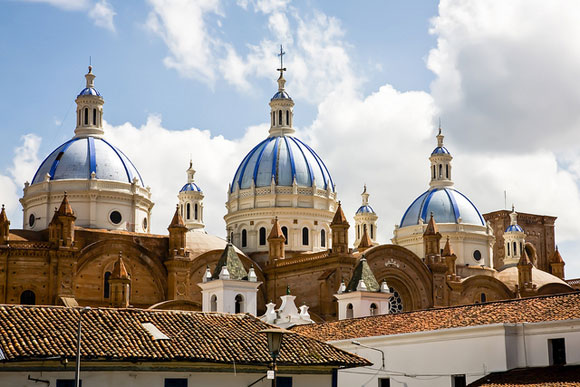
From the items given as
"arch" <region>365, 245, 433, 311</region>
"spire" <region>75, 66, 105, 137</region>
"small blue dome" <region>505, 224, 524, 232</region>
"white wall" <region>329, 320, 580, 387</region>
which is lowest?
"white wall" <region>329, 320, 580, 387</region>

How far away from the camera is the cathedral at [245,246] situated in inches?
2020

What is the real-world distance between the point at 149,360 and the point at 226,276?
23119 mm

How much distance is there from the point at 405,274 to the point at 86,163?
2047 cm

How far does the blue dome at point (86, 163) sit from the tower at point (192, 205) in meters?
13.5

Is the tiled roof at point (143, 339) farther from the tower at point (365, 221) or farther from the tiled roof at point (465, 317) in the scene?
the tower at point (365, 221)

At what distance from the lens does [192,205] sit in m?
75.0

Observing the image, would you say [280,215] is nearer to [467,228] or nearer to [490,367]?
[467,228]

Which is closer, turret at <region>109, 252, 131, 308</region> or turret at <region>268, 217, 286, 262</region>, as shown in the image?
turret at <region>109, 252, 131, 308</region>

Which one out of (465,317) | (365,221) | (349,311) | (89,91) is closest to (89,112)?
(89,91)

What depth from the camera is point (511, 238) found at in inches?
3273

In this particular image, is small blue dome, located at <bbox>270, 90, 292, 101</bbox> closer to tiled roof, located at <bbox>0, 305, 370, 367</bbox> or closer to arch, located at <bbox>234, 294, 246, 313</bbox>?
arch, located at <bbox>234, 294, 246, 313</bbox>

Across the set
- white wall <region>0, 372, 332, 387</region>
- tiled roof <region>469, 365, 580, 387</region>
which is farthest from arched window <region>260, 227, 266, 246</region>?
white wall <region>0, 372, 332, 387</region>

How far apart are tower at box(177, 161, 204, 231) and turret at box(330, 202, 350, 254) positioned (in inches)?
809

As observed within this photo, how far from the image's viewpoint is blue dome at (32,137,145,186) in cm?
5900
